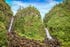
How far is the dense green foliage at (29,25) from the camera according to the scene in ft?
54.3

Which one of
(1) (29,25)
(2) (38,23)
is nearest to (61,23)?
(2) (38,23)

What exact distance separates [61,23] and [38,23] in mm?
1666

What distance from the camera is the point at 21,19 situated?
18125 mm

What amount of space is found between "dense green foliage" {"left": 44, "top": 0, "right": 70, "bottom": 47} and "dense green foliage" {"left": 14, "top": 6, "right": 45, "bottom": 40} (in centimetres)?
73

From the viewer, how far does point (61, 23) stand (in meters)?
17.3

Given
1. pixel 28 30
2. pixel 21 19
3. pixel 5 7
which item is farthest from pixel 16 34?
pixel 5 7

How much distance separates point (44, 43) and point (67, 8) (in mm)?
5254

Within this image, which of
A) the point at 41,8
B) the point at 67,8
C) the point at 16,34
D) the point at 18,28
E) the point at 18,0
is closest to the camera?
the point at 16,34

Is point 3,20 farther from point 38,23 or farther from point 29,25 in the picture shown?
point 38,23

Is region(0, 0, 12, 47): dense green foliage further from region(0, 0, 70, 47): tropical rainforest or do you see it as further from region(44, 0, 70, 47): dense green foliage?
region(44, 0, 70, 47): dense green foliage

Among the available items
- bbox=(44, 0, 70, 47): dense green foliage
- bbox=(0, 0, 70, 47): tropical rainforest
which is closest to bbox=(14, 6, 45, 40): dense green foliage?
bbox=(0, 0, 70, 47): tropical rainforest

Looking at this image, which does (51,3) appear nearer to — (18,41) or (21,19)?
(21,19)

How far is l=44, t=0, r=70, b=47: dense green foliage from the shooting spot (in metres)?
16.1

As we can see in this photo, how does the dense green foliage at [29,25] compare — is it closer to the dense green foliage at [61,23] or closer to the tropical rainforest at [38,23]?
the tropical rainforest at [38,23]
